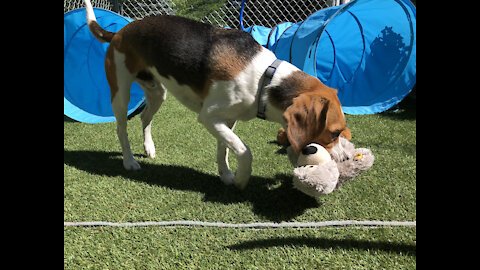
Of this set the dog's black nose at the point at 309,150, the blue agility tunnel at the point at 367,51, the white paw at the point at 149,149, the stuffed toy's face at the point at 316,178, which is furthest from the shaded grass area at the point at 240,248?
the blue agility tunnel at the point at 367,51

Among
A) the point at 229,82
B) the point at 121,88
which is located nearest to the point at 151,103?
the point at 121,88

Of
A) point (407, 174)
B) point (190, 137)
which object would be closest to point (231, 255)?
point (407, 174)

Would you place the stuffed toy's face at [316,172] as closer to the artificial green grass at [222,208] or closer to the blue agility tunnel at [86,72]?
the artificial green grass at [222,208]

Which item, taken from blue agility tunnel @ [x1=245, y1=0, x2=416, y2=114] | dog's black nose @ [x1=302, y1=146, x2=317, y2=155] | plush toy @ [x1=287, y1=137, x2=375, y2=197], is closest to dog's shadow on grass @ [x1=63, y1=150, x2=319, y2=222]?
plush toy @ [x1=287, y1=137, x2=375, y2=197]

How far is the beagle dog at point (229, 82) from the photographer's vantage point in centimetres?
227

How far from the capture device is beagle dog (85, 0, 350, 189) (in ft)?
7.44

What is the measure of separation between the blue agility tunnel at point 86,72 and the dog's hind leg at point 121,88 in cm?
191

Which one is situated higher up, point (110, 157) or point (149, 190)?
point (149, 190)

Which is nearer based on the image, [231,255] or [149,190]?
[231,255]

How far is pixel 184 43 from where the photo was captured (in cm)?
269

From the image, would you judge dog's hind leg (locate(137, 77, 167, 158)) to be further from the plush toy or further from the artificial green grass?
the plush toy

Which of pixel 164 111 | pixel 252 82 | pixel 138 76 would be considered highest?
pixel 252 82

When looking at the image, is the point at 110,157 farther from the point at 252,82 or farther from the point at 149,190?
the point at 252,82

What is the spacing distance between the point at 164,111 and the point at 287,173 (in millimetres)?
3137
